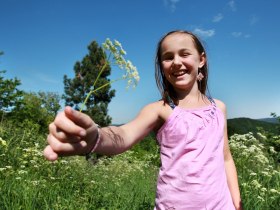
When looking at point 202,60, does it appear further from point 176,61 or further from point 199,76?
point 176,61

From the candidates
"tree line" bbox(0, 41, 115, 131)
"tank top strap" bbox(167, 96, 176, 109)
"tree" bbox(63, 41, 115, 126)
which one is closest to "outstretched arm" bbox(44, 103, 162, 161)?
"tank top strap" bbox(167, 96, 176, 109)

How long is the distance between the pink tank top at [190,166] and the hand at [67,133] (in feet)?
2.94

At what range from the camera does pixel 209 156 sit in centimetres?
176

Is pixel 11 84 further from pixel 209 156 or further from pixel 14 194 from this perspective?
pixel 209 156

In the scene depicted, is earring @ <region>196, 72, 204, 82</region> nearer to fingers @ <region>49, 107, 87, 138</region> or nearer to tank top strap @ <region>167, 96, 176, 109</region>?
tank top strap @ <region>167, 96, 176, 109</region>

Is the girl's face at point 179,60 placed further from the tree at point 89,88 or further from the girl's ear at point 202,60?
the tree at point 89,88

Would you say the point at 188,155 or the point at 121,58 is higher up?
the point at 121,58

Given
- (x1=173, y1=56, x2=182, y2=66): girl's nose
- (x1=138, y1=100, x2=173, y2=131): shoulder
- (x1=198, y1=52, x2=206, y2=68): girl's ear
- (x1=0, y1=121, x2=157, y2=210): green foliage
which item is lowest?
(x1=0, y1=121, x2=157, y2=210): green foliage

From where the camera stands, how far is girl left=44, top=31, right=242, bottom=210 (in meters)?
1.69

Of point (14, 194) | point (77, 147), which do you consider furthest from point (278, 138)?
point (77, 147)

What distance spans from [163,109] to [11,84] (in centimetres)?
1607

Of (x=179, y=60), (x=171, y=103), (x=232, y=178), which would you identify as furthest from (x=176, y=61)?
(x=232, y=178)

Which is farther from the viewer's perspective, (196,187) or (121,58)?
(196,187)

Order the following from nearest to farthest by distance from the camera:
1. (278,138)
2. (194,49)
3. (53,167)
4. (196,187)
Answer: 1. (196,187)
2. (194,49)
3. (53,167)
4. (278,138)
